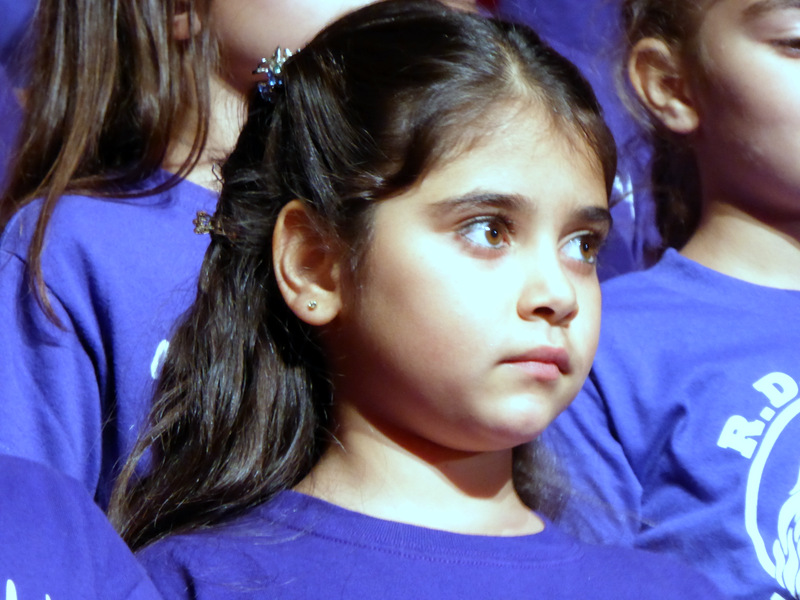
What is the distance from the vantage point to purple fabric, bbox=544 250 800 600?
4.24 feet

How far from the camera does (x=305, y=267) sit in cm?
116

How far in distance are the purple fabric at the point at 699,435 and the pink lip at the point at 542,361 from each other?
0.31 metres

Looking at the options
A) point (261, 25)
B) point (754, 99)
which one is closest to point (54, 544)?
point (261, 25)

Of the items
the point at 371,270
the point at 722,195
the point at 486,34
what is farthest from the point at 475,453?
the point at 722,195

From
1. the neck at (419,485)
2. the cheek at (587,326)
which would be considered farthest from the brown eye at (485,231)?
the neck at (419,485)

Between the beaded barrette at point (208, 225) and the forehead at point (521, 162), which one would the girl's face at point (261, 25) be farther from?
the forehead at point (521, 162)

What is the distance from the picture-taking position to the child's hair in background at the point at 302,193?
1.11 metres

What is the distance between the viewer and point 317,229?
3.75 feet

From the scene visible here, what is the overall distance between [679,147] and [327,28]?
0.61 meters

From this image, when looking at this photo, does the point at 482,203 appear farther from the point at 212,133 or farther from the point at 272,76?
the point at 212,133

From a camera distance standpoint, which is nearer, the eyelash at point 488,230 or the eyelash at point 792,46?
the eyelash at point 488,230

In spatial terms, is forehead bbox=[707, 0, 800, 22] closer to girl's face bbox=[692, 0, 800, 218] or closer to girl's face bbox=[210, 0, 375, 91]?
girl's face bbox=[692, 0, 800, 218]

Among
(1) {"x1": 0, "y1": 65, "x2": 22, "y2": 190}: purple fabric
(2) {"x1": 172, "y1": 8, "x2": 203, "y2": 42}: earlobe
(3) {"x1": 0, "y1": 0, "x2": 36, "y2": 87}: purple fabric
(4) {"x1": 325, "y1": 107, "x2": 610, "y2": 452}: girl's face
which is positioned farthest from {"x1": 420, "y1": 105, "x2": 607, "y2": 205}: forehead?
(3) {"x1": 0, "y1": 0, "x2": 36, "y2": 87}: purple fabric

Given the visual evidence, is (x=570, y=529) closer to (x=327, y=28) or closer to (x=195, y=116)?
(x=327, y=28)
